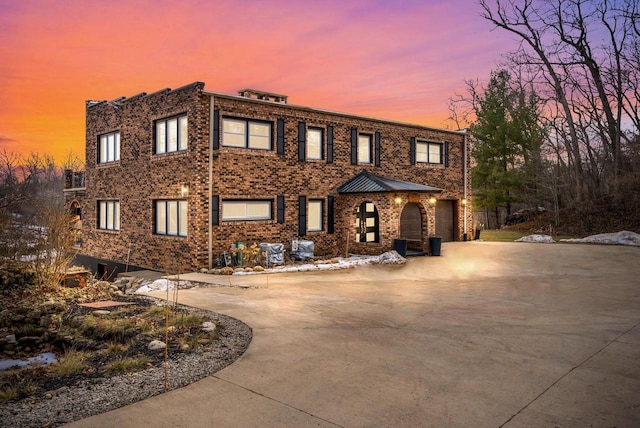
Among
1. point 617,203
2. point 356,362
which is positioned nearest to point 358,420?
point 356,362

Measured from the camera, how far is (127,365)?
18.1 feet

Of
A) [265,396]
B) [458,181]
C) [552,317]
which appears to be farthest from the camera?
[458,181]

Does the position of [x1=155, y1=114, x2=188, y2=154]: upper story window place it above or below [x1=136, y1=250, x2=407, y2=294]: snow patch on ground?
above

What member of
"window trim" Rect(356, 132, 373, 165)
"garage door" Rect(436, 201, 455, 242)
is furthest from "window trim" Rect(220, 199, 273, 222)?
"garage door" Rect(436, 201, 455, 242)

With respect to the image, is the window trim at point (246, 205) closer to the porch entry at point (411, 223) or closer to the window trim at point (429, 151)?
the porch entry at point (411, 223)

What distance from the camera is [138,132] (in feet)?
63.1

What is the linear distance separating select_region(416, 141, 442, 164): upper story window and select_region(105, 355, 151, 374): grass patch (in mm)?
20125

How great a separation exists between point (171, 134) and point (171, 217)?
3.27 metres

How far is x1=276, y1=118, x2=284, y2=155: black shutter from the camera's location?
18172 mm

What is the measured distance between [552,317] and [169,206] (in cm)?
1416

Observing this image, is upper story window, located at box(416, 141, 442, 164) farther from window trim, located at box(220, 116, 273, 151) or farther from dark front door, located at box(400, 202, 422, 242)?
window trim, located at box(220, 116, 273, 151)

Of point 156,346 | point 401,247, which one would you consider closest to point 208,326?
point 156,346

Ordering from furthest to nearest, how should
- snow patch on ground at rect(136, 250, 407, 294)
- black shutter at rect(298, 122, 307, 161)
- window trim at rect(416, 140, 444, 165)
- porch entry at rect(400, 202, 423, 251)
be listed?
window trim at rect(416, 140, 444, 165) < porch entry at rect(400, 202, 423, 251) < black shutter at rect(298, 122, 307, 161) < snow patch on ground at rect(136, 250, 407, 294)

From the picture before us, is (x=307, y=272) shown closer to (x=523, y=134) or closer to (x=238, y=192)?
(x=238, y=192)
